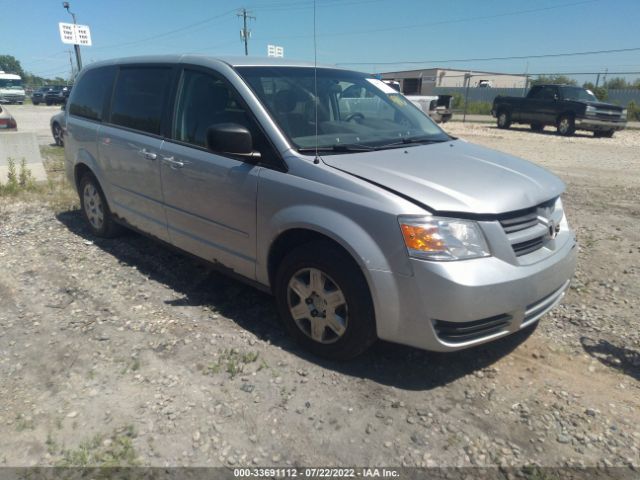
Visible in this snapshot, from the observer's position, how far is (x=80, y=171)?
5.45 metres

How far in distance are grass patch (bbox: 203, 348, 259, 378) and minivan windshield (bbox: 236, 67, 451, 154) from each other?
1.40 meters

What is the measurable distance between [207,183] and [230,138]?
1.93ft

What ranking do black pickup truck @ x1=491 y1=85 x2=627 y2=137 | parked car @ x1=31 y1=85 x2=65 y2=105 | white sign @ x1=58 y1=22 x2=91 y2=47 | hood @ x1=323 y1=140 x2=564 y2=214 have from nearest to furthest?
1. hood @ x1=323 y1=140 x2=564 y2=214
2. black pickup truck @ x1=491 y1=85 x2=627 y2=137
3. white sign @ x1=58 y1=22 x2=91 y2=47
4. parked car @ x1=31 y1=85 x2=65 y2=105

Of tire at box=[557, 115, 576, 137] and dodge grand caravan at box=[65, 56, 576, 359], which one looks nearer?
dodge grand caravan at box=[65, 56, 576, 359]

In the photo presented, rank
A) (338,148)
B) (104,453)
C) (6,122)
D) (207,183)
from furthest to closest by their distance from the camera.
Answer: (6,122)
(207,183)
(338,148)
(104,453)

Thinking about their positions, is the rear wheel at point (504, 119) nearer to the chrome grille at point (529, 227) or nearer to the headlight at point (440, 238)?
the chrome grille at point (529, 227)

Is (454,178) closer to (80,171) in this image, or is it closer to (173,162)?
(173,162)

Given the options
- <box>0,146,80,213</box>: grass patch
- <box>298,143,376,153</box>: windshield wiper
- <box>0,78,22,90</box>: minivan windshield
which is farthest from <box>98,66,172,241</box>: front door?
<box>0,78,22,90</box>: minivan windshield

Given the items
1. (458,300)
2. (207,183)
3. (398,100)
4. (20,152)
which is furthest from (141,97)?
(20,152)

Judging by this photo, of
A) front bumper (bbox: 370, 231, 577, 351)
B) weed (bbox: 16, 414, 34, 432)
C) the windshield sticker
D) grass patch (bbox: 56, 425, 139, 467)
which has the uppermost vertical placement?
the windshield sticker

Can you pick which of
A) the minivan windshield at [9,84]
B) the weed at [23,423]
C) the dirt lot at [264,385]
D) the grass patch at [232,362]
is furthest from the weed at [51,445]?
the minivan windshield at [9,84]

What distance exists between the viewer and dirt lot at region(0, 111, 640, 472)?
2400 millimetres

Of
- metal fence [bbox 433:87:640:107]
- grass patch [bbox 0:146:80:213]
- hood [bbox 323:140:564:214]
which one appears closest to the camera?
hood [bbox 323:140:564:214]

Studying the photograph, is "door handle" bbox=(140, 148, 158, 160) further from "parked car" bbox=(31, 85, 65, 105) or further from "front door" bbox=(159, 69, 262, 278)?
"parked car" bbox=(31, 85, 65, 105)
